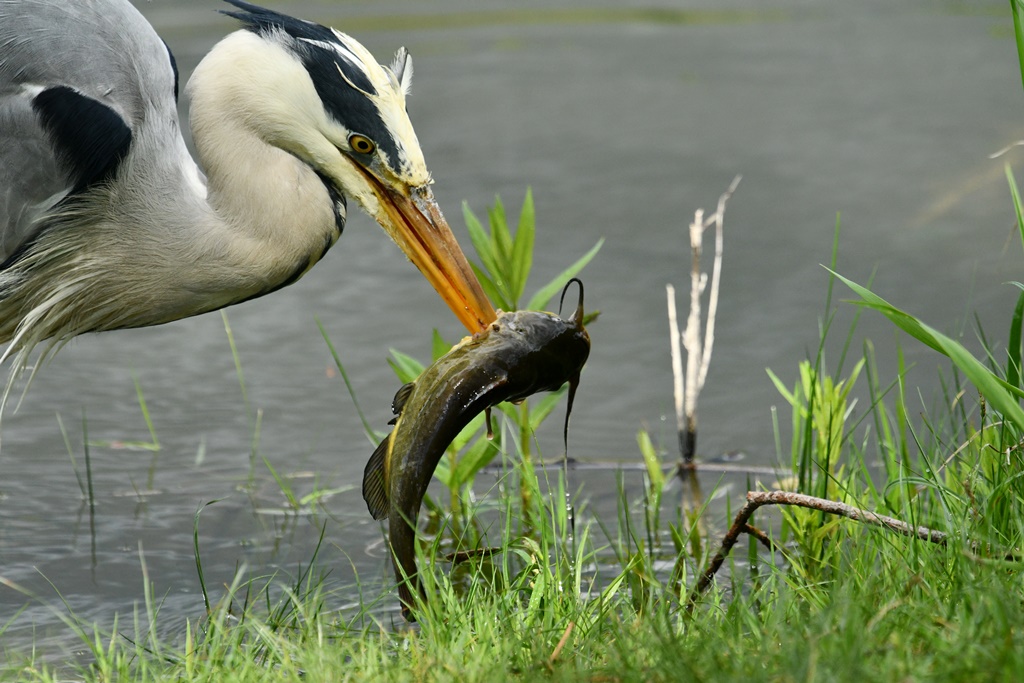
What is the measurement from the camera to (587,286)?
5715 mm

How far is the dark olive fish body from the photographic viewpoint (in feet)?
8.90

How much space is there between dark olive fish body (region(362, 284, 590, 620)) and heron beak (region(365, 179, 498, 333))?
17.2 inches

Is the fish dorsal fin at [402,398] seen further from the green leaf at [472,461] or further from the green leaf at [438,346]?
the green leaf at [472,461]

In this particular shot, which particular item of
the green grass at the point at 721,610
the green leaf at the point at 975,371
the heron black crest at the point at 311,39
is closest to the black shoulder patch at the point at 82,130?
the heron black crest at the point at 311,39

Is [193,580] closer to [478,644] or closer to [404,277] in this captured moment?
[478,644]

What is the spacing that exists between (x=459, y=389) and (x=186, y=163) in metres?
1.35

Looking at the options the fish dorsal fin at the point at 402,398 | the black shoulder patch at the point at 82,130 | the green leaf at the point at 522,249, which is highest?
the black shoulder patch at the point at 82,130

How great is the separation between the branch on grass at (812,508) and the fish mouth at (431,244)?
78cm

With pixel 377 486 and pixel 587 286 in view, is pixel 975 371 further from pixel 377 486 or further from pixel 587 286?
pixel 587 286

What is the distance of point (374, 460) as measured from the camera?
2863 mm

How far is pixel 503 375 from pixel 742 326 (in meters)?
2.77

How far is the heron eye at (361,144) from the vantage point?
3273mm

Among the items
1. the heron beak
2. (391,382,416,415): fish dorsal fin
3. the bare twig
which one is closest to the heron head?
the heron beak

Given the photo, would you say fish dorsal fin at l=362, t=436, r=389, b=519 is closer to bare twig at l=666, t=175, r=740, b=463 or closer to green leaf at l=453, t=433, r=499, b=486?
green leaf at l=453, t=433, r=499, b=486
